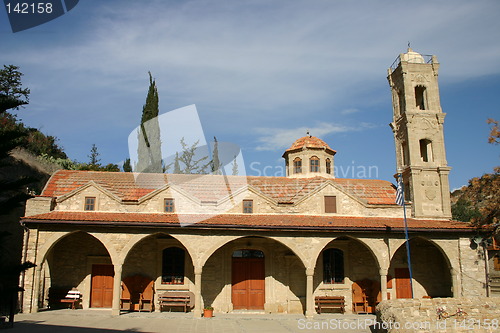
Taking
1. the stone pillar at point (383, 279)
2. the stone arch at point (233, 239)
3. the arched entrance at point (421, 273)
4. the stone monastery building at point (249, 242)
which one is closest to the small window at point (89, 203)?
the stone monastery building at point (249, 242)

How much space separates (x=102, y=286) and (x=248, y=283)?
6.69 m

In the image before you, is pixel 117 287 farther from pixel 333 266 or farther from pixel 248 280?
pixel 333 266

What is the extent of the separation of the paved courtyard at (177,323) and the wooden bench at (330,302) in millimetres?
504

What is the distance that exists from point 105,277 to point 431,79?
64.1ft

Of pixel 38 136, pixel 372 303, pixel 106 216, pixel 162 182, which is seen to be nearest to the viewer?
pixel 106 216

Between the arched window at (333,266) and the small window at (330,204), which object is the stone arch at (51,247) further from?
the small window at (330,204)

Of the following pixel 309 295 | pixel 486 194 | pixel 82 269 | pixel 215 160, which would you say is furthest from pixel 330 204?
pixel 215 160

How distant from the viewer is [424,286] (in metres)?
20.0

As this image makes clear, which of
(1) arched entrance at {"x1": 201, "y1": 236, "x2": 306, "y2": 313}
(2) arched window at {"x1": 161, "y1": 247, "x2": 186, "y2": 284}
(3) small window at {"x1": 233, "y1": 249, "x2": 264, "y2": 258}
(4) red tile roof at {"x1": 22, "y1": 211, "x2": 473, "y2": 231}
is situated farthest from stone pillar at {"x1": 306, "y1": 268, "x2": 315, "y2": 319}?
(2) arched window at {"x1": 161, "y1": 247, "x2": 186, "y2": 284}

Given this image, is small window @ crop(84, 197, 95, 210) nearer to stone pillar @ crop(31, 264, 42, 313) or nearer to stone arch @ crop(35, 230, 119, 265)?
stone arch @ crop(35, 230, 119, 265)

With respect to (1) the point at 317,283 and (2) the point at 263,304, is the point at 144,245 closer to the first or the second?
(2) the point at 263,304

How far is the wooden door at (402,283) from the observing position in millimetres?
20031

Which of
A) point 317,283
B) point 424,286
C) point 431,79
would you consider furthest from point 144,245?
point 431,79

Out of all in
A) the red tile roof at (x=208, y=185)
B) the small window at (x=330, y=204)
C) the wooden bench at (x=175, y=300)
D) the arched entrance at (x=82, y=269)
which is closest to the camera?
the wooden bench at (x=175, y=300)
